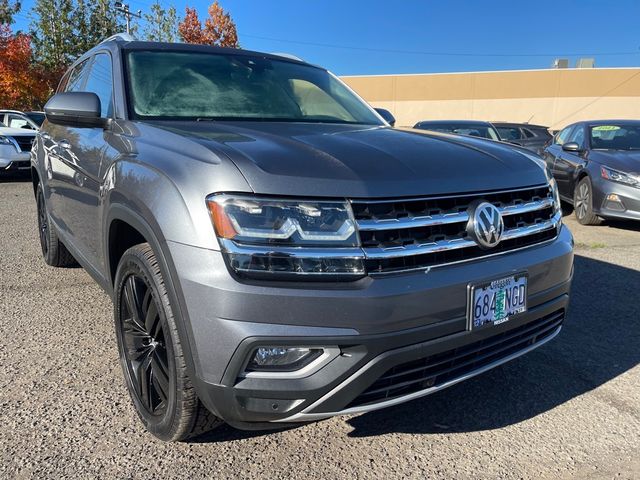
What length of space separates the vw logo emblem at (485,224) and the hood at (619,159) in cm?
589

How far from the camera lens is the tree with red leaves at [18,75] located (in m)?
21.9

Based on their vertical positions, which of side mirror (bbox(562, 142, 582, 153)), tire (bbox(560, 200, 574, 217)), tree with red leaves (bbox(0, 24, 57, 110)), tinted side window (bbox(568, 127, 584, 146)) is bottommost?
tire (bbox(560, 200, 574, 217))

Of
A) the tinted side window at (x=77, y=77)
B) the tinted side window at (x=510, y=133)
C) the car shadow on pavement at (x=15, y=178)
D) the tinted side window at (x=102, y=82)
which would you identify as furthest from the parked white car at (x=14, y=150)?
the tinted side window at (x=510, y=133)

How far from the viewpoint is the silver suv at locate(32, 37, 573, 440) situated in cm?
183

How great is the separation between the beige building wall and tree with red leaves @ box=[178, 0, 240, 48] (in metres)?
8.03

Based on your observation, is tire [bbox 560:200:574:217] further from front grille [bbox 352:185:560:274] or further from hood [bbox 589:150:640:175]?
front grille [bbox 352:185:560:274]

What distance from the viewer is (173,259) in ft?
6.34

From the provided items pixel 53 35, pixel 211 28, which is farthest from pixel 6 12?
pixel 211 28

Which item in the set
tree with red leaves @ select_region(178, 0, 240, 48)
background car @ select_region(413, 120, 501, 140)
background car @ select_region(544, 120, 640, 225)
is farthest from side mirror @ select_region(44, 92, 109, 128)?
tree with red leaves @ select_region(178, 0, 240, 48)

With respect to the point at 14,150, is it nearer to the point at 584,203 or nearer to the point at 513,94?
the point at 584,203

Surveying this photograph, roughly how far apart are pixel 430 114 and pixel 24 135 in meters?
26.0

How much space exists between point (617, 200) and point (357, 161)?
248 inches

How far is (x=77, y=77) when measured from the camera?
4414 millimetres

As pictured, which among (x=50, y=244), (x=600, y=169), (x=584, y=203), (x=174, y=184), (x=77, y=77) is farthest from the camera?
(x=584, y=203)
